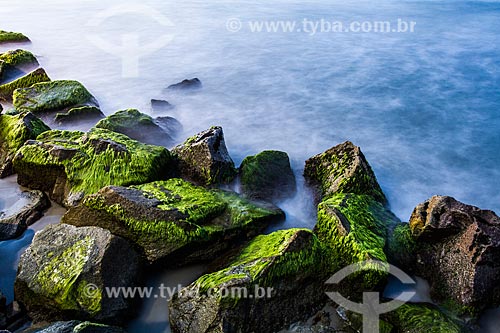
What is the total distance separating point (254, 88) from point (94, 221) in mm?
6366

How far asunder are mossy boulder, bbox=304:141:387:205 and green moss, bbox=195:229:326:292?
1255 millimetres

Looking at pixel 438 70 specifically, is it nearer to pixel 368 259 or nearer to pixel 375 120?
pixel 375 120

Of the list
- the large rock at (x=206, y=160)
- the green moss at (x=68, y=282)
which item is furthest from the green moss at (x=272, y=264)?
the large rock at (x=206, y=160)

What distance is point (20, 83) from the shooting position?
8547 millimetres

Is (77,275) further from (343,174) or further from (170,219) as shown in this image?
(343,174)

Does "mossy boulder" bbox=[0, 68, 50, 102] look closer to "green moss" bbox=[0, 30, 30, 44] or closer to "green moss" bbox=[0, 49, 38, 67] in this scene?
"green moss" bbox=[0, 49, 38, 67]

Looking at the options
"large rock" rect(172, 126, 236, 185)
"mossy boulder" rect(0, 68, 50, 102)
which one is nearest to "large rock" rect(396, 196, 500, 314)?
"large rock" rect(172, 126, 236, 185)

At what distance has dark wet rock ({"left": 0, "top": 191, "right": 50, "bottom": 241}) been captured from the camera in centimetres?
470

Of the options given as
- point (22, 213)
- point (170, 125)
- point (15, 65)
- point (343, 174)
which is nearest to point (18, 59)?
point (15, 65)

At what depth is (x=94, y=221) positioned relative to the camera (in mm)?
4379

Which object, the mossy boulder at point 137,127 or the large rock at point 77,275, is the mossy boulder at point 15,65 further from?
the large rock at point 77,275

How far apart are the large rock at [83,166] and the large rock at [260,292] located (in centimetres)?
197

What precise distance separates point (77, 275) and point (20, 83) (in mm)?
6394

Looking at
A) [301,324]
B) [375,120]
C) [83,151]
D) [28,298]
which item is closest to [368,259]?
[301,324]
